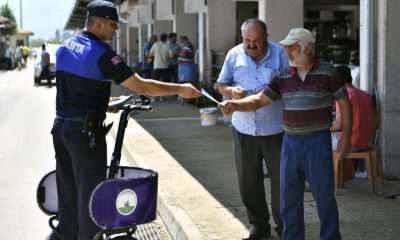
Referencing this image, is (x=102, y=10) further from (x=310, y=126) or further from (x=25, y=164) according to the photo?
(x=25, y=164)

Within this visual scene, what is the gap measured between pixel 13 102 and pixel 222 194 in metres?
15.7

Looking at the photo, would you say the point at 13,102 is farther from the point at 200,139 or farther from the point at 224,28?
the point at 200,139

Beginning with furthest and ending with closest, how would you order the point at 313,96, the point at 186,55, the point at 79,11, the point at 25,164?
the point at 79,11 < the point at 186,55 < the point at 25,164 < the point at 313,96

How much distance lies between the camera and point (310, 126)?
16.2 ft

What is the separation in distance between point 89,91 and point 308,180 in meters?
1.75

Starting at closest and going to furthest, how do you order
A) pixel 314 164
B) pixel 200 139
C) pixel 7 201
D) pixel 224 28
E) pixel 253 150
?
pixel 314 164 → pixel 253 150 → pixel 7 201 → pixel 200 139 → pixel 224 28

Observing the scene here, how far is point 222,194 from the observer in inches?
299

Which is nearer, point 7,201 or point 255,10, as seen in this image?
point 7,201

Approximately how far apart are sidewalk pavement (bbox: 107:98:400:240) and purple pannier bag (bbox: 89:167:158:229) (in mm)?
1316

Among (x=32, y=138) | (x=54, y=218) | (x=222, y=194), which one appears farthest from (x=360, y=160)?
(x=32, y=138)

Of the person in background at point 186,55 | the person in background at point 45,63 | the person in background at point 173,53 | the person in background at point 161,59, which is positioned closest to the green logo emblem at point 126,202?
the person in background at point 186,55

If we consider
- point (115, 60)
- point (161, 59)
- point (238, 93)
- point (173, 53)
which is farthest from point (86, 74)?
point (173, 53)

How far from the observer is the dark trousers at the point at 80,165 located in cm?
472

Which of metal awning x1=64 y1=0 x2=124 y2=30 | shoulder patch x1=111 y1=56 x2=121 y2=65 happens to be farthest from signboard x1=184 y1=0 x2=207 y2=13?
shoulder patch x1=111 y1=56 x2=121 y2=65
